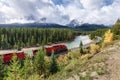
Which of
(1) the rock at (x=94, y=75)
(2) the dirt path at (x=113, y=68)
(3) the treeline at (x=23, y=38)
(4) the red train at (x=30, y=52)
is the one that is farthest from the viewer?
(3) the treeline at (x=23, y=38)

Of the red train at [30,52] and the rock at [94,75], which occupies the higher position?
the rock at [94,75]

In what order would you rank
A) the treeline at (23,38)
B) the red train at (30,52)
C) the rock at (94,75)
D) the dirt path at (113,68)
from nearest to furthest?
the rock at (94,75) → the dirt path at (113,68) → the red train at (30,52) → the treeline at (23,38)

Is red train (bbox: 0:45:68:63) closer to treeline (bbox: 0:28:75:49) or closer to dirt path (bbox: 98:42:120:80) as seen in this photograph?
treeline (bbox: 0:28:75:49)

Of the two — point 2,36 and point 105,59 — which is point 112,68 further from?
point 2,36

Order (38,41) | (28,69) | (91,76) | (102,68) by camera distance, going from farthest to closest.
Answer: (38,41) < (28,69) < (102,68) < (91,76)

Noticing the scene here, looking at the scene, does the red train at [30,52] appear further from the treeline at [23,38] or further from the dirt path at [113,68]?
the dirt path at [113,68]

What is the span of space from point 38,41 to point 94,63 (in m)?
145

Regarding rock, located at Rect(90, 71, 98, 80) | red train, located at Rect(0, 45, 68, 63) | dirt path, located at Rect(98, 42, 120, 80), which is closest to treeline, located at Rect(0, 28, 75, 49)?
red train, located at Rect(0, 45, 68, 63)

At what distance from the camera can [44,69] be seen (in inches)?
2354

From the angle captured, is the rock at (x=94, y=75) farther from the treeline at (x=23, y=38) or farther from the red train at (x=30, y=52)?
the treeline at (x=23, y=38)

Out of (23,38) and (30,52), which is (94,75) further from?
(23,38)

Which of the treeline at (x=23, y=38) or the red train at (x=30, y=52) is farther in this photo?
the treeline at (x=23, y=38)

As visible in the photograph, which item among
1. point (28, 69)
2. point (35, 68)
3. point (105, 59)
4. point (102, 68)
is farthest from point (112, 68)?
point (35, 68)

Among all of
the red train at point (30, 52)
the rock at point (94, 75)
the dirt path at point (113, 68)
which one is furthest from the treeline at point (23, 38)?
the rock at point (94, 75)
